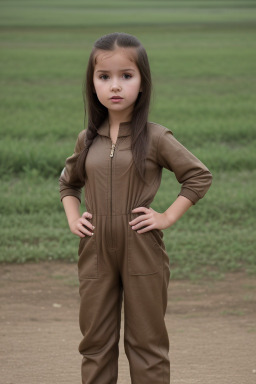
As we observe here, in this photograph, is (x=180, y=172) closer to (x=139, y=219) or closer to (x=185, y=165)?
(x=185, y=165)

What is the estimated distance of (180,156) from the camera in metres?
2.68

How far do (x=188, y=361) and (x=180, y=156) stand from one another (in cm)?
164

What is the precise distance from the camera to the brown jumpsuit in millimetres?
2658

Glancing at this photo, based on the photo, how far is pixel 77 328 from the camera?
4.65 m

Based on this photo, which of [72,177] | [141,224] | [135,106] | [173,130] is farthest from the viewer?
[173,130]

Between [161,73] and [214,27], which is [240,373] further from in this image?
[214,27]

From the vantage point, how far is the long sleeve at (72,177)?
2832 millimetres

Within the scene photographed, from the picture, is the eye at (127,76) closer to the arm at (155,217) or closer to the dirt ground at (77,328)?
the arm at (155,217)

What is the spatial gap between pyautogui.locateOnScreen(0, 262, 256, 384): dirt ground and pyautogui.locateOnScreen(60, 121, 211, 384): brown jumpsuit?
Answer: 936 mm

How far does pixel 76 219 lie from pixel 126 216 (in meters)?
0.26

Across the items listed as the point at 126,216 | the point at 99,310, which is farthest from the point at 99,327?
the point at 126,216

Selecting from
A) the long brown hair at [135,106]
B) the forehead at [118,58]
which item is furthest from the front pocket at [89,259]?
the forehead at [118,58]

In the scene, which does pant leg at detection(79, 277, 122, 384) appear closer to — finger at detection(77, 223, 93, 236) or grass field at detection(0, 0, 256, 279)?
finger at detection(77, 223, 93, 236)

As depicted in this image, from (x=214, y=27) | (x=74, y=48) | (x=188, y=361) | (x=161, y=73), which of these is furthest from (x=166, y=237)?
(x=214, y=27)
